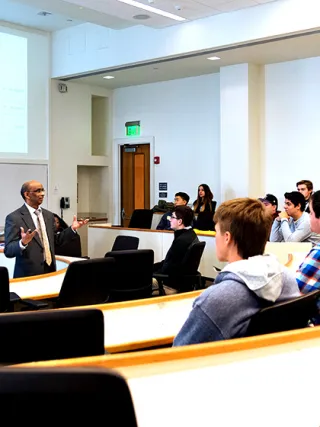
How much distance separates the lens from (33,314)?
5.08 feet

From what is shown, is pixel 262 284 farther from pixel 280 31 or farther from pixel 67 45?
pixel 67 45

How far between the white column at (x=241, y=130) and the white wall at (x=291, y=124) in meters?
0.15

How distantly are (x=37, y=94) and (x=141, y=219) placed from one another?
3.06 meters

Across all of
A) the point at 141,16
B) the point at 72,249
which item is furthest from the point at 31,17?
the point at 72,249

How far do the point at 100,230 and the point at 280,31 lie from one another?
148 inches

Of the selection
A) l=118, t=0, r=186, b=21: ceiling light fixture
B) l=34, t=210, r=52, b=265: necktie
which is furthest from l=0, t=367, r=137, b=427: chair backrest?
l=118, t=0, r=186, b=21: ceiling light fixture

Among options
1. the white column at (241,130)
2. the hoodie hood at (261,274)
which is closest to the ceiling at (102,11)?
the white column at (241,130)

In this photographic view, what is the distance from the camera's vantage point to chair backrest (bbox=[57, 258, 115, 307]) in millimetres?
3410

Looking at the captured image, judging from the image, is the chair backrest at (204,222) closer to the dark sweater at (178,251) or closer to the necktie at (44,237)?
the dark sweater at (178,251)

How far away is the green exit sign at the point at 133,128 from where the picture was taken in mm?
10539

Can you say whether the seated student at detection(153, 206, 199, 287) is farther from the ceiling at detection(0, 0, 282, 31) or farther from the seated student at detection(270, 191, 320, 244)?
the ceiling at detection(0, 0, 282, 31)

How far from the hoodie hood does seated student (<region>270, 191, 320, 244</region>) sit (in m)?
3.25

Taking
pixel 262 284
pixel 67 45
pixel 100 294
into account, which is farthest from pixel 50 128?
pixel 262 284

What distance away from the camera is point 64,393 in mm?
734
